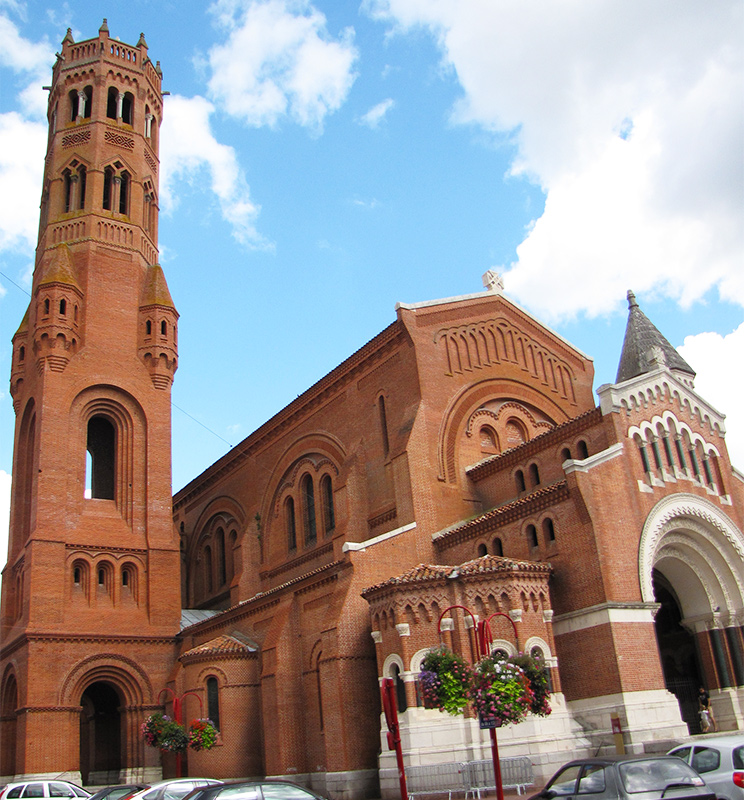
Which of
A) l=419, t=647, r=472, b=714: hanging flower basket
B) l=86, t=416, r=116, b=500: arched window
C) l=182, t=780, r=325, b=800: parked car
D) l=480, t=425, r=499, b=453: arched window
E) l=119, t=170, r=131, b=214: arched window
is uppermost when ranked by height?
l=119, t=170, r=131, b=214: arched window

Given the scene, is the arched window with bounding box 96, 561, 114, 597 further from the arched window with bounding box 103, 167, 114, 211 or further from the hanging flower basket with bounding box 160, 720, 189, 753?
the arched window with bounding box 103, 167, 114, 211

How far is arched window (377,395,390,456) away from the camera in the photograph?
30.7m

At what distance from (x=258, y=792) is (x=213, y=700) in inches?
678

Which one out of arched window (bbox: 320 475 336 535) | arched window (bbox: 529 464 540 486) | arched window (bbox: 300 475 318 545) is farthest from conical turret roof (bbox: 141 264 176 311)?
arched window (bbox: 529 464 540 486)

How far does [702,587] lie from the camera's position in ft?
83.5

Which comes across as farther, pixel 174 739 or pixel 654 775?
pixel 174 739

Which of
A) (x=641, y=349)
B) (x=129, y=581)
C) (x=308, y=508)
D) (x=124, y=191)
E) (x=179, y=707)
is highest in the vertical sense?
(x=124, y=191)

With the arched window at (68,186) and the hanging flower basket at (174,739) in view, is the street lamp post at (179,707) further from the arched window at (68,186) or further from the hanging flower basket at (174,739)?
the arched window at (68,186)

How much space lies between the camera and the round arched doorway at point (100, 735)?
1309 inches

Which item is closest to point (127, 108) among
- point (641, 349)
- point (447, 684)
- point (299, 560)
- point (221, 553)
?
point (221, 553)

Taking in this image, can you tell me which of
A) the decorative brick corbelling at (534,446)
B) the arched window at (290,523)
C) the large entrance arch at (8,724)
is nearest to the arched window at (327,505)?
the arched window at (290,523)

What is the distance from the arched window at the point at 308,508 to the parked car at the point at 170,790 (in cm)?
1742

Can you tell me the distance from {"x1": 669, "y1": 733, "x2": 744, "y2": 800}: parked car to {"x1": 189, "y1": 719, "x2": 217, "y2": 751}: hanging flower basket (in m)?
16.5

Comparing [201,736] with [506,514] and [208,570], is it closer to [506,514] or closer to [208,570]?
[506,514]
